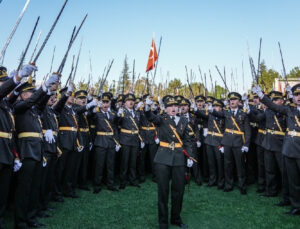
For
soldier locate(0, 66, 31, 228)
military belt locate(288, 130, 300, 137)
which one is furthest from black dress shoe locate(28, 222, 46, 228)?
military belt locate(288, 130, 300, 137)

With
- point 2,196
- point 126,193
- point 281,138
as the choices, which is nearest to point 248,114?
point 281,138

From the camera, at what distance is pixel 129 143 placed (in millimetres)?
7738

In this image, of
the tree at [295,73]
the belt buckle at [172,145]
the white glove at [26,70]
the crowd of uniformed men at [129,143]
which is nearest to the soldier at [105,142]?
the crowd of uniformed men at [129,143]

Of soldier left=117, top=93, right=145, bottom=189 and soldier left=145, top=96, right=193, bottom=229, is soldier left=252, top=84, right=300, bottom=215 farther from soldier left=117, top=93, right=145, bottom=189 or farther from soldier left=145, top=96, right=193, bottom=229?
soldier left=117, top=93, right=145, bottom=189

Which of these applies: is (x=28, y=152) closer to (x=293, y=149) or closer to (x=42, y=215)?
(x=42, y=215)

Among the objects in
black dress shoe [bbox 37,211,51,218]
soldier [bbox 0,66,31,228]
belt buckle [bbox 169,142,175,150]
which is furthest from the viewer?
black dress shoe [bbox 37,211,51,218]

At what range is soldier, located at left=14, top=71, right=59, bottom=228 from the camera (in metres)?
4.29

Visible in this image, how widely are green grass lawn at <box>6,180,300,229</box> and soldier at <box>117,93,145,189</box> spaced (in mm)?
631

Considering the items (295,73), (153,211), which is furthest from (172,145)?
(295,73)

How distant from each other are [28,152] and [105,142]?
2993 millimetres

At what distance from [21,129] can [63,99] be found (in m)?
1.29

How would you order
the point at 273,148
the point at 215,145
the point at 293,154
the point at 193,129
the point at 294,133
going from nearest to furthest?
the point at 293,154 → the point at 294,133 → the point at 273,148 → the point at 215,145 → the point at 193,129

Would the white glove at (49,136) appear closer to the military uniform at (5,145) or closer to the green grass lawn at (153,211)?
the military uniform at (5,145)

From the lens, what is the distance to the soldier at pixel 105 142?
7242 mm
